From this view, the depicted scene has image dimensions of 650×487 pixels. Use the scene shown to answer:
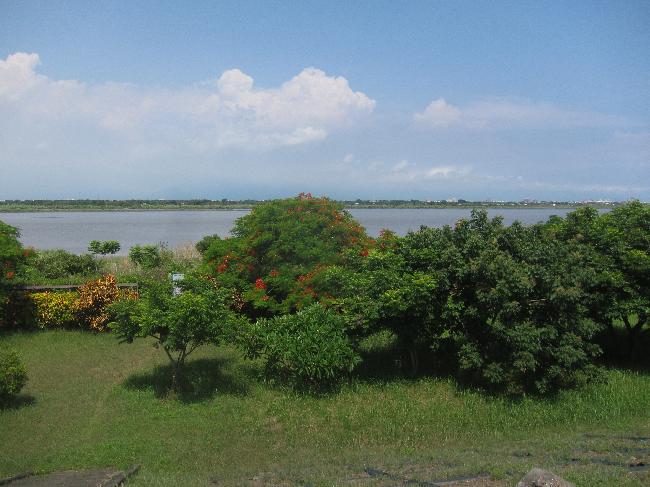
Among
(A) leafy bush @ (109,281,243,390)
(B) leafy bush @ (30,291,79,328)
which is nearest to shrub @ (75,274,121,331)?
(B) leafy bush @ (30,291,79,328)

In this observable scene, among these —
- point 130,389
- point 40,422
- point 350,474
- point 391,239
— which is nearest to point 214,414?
point 130,389

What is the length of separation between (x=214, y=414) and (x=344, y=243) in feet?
23.3

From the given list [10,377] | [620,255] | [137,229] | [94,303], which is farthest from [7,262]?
[137,229]

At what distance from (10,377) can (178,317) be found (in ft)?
10.3

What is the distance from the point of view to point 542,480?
512 centimetres

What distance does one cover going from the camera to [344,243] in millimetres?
15594

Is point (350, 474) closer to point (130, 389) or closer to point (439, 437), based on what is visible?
point (439, 437)

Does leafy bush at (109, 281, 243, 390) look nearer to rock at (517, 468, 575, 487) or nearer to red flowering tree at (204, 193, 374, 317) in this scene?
red flowering tree at (204, 193, 374, 317)

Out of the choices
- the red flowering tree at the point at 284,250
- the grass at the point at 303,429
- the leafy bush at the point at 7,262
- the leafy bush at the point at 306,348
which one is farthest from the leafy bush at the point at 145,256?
the leafy bush at the point at 306,348

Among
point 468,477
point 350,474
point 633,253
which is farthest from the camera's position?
point 633,253

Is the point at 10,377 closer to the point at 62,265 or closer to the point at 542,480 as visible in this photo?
the point at 542,480

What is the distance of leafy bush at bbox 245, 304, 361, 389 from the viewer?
420 inches

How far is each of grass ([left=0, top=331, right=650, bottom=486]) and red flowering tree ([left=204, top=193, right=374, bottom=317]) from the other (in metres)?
2.96

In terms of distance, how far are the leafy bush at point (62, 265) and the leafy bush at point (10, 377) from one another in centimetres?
1109
